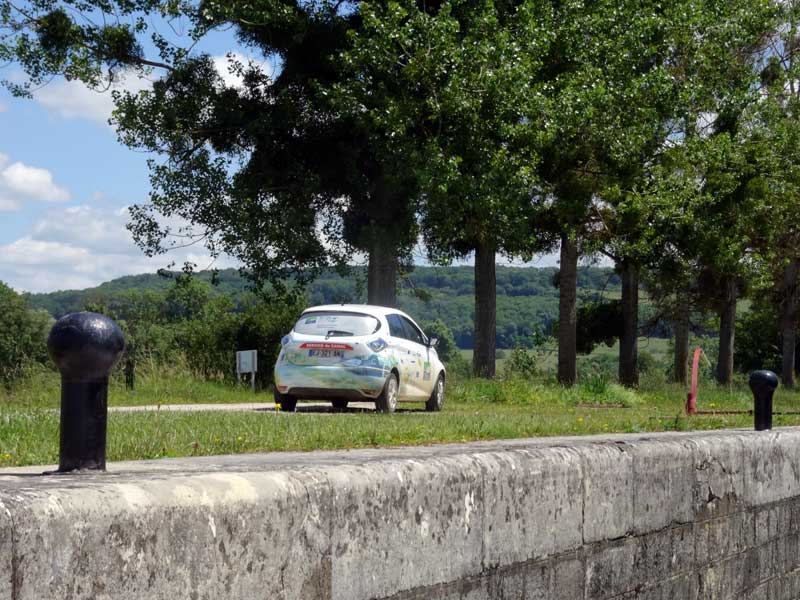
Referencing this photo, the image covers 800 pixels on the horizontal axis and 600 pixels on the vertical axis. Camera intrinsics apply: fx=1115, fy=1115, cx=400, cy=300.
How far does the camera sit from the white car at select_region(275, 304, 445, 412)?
16.3 metres

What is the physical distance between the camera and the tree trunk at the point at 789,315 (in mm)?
39844

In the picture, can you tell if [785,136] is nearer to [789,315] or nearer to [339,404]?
[789,315]

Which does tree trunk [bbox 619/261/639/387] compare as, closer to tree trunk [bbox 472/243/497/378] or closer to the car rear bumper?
tree trunk [bbox 472/243/497/378]

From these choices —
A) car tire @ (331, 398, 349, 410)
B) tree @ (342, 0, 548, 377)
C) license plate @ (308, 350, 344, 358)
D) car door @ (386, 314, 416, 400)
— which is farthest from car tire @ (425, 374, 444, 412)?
tree @ (342, 0, 548, 377)

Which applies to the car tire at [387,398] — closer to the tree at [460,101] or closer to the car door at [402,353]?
the car door at [402,353]

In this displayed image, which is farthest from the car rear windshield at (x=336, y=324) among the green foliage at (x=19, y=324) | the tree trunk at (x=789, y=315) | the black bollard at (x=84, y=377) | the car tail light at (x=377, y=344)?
the green foliage at (x=19, y=324)

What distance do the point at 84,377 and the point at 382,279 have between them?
22782 mm

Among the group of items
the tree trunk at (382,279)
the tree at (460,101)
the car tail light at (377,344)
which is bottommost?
the car tail light at (377,344)

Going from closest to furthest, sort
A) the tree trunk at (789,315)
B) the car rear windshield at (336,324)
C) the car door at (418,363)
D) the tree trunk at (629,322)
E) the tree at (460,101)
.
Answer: the car rear windshield at (336,324), the car door at (418,363), the tree at (460,101), the tree trunk at (629,322), the tree trunk at (789,315)

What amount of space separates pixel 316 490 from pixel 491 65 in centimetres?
1992

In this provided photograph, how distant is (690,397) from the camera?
17.5m

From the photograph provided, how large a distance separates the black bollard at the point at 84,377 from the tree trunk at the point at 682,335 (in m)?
34.6

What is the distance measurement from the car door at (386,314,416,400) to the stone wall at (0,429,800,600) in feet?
31.7

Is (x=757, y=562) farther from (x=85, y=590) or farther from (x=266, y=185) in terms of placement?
(x=266, y=185)
